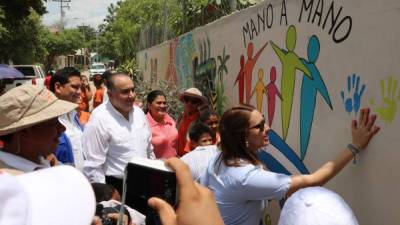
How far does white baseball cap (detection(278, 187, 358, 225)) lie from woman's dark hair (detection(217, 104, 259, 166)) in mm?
942

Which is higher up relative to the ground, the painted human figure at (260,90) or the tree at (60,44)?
the tree at (60,44)

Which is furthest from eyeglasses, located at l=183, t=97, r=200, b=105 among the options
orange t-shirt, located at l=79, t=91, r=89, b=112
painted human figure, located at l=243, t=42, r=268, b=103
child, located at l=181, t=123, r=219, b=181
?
orange t-shirt, located at l=79, t=91, r=89, b=112

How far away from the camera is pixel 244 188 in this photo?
225 centimetres

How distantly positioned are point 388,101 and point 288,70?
1169 millimetres

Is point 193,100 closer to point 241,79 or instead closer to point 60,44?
point 241,79

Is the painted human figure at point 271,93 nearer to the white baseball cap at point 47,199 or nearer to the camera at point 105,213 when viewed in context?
the camera at point 105,213

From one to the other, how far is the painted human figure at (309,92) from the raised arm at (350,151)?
398mm

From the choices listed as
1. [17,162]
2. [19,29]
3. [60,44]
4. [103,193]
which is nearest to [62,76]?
[103,193]

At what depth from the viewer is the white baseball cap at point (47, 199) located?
0.90 m

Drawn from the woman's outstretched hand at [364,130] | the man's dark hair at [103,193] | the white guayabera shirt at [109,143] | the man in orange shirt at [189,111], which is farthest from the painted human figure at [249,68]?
the man's dark hair at [103,193]

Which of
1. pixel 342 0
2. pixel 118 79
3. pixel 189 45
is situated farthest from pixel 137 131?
pixel 189 45

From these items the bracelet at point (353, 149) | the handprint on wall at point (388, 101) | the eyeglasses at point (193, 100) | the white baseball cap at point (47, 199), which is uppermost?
the handprint on wall at point (388, 101)

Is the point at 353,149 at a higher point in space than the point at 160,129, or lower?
higher

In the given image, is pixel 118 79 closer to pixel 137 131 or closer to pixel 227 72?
pixel 137 131
